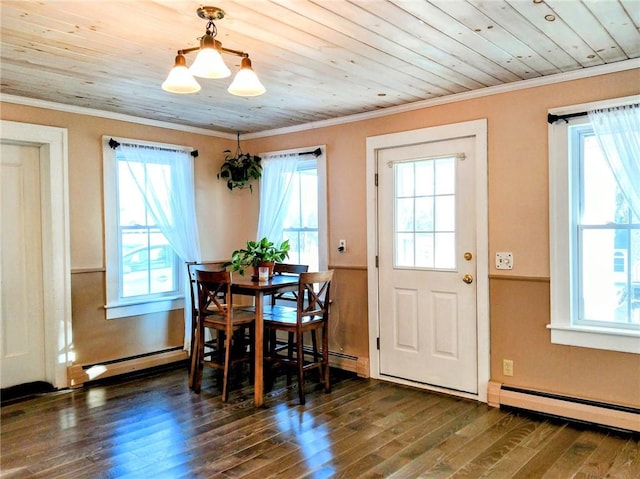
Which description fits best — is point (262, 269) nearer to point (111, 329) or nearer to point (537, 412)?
point (111, 329)

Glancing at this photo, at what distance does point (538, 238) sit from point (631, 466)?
144 centimetres

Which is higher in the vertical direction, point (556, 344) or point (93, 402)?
point (556, 344)

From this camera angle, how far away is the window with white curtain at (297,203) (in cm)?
457

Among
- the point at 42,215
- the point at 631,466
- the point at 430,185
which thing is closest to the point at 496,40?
the point at 430,185

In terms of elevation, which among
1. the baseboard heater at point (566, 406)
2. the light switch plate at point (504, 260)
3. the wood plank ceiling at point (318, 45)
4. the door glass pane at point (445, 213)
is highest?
the wood plank ceiling at point (318, 45)

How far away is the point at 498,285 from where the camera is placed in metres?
3.53

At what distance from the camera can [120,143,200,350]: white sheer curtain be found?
14.3 feet

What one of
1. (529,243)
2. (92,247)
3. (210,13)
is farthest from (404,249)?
(92,247)

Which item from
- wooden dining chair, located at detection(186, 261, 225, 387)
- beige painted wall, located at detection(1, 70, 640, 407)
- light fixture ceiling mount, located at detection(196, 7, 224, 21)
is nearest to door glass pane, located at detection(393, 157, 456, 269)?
beige painted wall, located at detection(1, 70, 640, 407)

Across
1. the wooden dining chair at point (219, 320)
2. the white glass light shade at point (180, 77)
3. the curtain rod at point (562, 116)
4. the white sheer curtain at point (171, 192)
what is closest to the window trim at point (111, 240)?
the white sheer curtain at point (171, 192)

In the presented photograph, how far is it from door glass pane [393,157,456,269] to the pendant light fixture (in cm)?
195

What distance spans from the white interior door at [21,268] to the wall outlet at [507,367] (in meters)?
3.63

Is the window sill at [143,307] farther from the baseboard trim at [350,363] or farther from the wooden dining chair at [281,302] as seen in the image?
the baseboard trim at [350,363]

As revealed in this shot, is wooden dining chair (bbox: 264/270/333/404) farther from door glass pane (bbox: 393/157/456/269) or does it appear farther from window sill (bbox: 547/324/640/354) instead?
window sill (bbox: 547/324/640/354)
